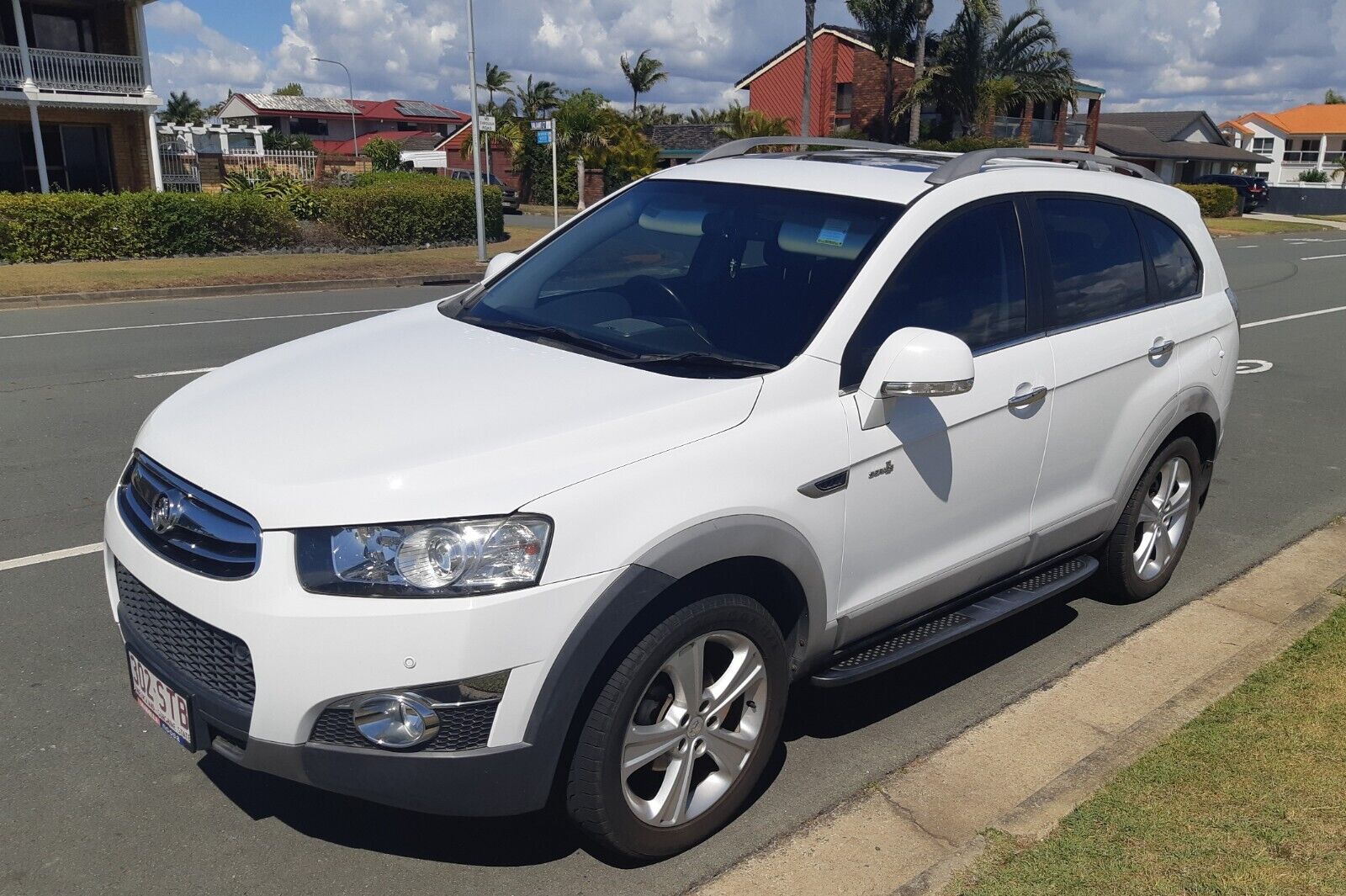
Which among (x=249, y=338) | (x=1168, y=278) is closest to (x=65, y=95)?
(x=249, y=338)

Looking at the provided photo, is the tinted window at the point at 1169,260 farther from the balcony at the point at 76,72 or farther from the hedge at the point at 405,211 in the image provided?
the balcony at the point at 76,72

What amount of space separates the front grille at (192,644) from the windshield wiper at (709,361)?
1.36 metres

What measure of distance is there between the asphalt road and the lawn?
8904 mm

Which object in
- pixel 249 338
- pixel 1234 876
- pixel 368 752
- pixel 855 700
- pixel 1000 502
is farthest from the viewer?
pixel 249 338

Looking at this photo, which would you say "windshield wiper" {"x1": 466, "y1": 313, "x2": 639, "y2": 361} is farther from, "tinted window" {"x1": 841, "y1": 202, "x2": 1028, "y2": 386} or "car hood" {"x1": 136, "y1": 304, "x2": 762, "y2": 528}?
"tinted window" {"x1": 841, "y1": 202, "x2": 1028, "y2": 386}

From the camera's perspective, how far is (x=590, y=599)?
264 cm

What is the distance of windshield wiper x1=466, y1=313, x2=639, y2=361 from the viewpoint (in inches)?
135

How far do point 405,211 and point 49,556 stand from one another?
18.5m

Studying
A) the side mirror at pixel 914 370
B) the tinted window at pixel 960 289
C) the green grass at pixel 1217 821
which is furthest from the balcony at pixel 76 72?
the green grass at pixel 1217 821

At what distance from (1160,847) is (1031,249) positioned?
6.85 ft

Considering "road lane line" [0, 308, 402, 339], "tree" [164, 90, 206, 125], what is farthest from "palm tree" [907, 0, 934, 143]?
"tree" [164, 90, 206, 125]

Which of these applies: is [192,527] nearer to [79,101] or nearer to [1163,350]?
[1163,350]

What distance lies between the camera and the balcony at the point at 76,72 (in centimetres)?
2792

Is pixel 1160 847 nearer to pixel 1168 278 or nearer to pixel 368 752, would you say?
pixel 368 752
